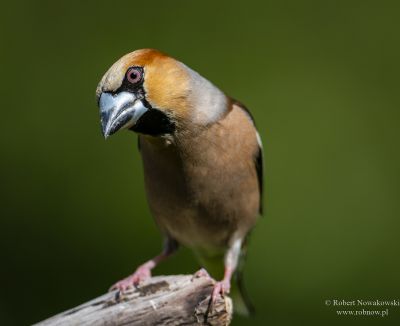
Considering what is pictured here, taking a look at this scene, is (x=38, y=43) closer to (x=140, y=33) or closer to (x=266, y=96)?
(x=140, y=33)

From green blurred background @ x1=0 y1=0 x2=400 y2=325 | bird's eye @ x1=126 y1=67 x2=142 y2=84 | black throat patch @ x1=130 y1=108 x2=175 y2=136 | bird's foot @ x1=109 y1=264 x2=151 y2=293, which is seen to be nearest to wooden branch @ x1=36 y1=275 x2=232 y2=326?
bird's foot @ x1=109 y1=264 x2=151 y2=293

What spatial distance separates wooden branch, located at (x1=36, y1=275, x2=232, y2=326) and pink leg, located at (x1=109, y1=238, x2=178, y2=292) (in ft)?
0.49

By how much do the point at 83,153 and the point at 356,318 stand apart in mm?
2055

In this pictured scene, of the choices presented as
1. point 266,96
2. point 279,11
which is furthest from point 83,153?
point 279,11

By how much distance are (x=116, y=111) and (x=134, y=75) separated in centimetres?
20

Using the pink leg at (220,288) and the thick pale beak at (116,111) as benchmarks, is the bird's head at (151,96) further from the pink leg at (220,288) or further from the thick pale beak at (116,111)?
the pink leg at (220,288)

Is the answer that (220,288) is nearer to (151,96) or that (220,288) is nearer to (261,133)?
(151,96)

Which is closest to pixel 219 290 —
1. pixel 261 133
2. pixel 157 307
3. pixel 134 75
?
pixel 157 307

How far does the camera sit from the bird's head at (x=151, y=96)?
3479 millimetres

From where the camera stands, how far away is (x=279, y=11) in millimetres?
5668

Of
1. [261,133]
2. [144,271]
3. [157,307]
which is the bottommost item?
[144,271]

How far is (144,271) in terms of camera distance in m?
4.36

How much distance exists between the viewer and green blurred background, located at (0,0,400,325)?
5086 millimetres

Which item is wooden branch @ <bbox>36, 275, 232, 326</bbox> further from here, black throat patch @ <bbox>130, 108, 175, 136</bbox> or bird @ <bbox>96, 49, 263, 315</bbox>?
black throat patch @ <bbox>130, 108, 175, 136</bbox>
